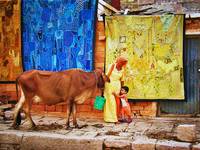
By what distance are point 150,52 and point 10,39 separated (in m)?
4.06

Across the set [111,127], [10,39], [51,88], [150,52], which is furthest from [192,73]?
[10,39]

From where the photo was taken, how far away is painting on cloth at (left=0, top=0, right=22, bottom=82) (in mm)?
10680

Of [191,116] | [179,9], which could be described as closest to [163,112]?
[191,116]

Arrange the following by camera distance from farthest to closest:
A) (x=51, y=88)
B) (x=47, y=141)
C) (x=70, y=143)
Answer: (x=51, y=88)
(x=47, y=141)
(x=70, y=143)

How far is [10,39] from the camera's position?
1075cm

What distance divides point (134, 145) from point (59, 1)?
4.94 m

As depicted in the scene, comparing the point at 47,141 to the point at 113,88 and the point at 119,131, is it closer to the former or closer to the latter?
the point at 119,131

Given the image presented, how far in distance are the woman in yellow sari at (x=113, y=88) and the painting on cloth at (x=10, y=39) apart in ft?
9.43

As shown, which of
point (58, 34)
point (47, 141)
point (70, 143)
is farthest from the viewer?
point (58, 34)

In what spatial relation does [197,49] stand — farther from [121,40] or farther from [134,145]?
[134,145]

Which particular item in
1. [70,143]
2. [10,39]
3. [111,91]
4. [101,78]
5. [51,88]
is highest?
[10,39]

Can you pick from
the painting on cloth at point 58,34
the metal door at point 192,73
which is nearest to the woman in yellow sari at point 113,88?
the painting on cloth at point 58,34

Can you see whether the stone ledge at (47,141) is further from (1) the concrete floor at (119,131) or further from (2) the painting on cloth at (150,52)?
(2) the painting on cloth at (150,52)

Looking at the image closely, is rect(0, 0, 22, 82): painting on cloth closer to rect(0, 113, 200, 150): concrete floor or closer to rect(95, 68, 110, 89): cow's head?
rect(0, 113, 200, 150): concrete floor
